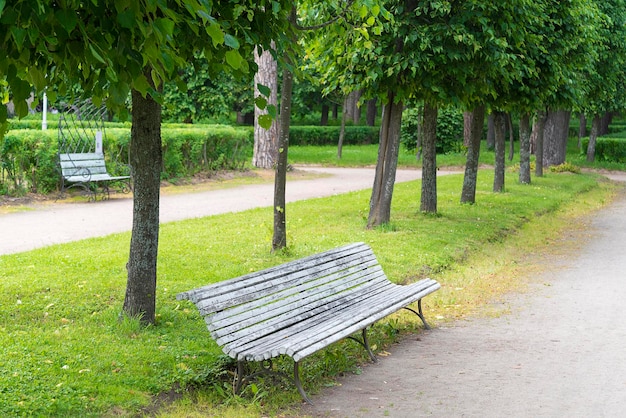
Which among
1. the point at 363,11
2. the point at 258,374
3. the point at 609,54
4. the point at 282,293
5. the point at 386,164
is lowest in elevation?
the point at 258,374

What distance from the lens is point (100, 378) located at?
587 cm

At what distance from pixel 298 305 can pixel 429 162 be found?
9141 millimetres

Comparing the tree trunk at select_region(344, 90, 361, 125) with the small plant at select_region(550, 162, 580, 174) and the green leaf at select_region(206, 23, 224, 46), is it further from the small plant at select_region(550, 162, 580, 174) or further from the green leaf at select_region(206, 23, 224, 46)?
the green leaf at select_region(206, 23, 224, 46)

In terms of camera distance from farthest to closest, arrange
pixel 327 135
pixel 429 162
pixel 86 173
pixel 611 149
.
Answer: pixel 327 135, pixel 611 149, pixel 86 173, pixel 429 162

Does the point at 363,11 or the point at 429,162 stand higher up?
the point at 363,11

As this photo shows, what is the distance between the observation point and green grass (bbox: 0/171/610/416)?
18.8 feet

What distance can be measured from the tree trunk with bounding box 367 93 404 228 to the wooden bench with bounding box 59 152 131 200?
5.78 meters

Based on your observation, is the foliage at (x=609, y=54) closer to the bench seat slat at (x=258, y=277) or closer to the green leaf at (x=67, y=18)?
the bench seat slat at (x=258, y=277)

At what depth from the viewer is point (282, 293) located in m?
6.77

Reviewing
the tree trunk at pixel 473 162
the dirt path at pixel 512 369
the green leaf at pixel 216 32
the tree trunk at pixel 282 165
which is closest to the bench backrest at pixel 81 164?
the tree trunk at pixel 282 165

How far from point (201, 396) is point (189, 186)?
49.2 ft

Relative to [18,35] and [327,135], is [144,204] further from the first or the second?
[327,135]

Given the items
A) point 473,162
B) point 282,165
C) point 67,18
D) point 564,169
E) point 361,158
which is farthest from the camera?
point 361,158

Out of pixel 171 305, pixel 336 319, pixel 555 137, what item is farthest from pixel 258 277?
pixel 555 137
